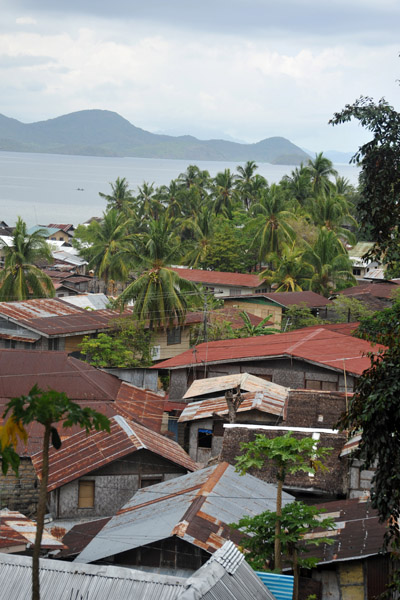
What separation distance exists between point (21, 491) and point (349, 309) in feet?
77.7

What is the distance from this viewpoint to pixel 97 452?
60.7 ft

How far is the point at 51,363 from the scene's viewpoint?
25.7 metres

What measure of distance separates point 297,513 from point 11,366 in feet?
50.0

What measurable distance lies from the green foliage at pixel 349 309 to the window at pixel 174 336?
8.93m

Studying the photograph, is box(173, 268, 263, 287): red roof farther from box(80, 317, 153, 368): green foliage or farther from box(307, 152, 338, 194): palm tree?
box(307, 152, 338, 194): palm tree

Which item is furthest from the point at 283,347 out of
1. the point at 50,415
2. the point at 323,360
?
the point at 50,415

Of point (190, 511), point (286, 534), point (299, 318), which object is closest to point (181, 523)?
point (190, 511)

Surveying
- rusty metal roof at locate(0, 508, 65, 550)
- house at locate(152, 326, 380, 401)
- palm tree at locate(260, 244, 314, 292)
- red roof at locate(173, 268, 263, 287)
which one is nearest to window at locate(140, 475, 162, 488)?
rusty metal roof at locate(0, 508, 65, 550)

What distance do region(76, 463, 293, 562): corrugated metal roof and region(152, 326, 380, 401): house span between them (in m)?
8.35

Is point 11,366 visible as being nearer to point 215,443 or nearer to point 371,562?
point 215,443

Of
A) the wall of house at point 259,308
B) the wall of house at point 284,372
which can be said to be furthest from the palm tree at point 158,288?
the wall of house at point 259,308

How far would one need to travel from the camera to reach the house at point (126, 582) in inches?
360

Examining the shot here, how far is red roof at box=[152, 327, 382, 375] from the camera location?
2515 cm

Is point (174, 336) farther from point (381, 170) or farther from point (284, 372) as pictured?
point (381, 170)
